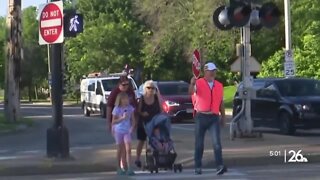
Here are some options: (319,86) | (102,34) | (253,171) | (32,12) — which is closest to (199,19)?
(102,34)

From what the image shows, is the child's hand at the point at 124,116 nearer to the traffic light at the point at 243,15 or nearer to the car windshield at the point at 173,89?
the traffic light at the point at 243,15

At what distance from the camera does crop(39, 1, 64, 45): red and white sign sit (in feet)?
54.5

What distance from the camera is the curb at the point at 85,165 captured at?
16.0 metres

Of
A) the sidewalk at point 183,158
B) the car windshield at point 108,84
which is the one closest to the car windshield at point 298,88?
the sidewalk at point 183,158

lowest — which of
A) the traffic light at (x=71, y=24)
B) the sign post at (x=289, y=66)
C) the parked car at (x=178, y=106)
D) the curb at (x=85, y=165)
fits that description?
the curb at (x=85, y=165)

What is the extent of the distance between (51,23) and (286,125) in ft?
28.9

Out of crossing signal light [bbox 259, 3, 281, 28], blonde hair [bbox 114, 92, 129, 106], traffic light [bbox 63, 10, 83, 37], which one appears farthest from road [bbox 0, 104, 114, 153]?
blonde hair [bbox 114, 92, 129, 106]

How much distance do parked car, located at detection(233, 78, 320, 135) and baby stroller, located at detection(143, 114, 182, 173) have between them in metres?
8.53

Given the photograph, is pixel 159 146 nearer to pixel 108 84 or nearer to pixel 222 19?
pixel 222 19

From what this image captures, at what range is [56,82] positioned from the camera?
54.7 feet

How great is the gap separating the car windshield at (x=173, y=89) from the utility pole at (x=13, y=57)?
562 centimetres

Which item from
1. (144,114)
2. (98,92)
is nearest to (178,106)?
(98,92)

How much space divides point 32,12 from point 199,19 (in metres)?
63.1

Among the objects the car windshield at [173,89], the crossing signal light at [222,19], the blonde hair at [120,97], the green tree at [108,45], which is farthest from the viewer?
the green tree at [108,45]
